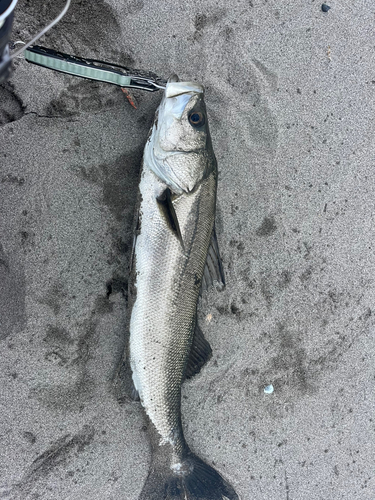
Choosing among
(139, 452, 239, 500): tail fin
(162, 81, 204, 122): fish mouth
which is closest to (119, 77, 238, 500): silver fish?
Result: (162, 81, 204, 122): fish mouth

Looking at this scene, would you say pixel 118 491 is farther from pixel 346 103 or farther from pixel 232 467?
pixel 346 103

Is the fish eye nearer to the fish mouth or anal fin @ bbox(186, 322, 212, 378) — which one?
the fish mouth

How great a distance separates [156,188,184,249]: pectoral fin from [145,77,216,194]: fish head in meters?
0.07

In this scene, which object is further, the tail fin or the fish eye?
the tail fin

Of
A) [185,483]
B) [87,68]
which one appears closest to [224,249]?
[87,68]

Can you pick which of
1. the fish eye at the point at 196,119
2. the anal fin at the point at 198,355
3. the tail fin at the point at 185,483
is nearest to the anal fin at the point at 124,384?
the anal fin at the point at 198,355

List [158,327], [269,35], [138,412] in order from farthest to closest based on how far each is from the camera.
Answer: [269,35] < [138,412] < [158,327]

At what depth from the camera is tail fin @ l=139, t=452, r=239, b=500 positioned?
8.29 ft

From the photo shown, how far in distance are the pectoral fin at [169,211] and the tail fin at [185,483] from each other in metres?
1.74

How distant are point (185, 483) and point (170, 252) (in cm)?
181

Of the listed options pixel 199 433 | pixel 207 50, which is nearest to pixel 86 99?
pixel 207 50

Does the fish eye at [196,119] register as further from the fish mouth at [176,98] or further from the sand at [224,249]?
the sand at [224,249]

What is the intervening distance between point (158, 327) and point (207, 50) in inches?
92.1

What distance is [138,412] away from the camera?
2695mm
